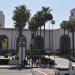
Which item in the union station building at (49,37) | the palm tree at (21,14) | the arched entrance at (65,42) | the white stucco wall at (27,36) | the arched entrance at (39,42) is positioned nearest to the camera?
the palm tree at (21,14)

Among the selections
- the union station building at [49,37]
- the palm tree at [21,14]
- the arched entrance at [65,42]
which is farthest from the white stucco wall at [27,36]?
the palm tree at [21,14]

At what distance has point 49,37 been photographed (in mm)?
119938

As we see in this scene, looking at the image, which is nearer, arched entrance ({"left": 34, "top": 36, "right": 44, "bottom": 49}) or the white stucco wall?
the white stucco wall

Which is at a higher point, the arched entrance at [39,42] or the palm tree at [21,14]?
the palm tree at [21,14]

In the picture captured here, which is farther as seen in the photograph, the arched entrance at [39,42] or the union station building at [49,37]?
the arched entrance at [39,42]

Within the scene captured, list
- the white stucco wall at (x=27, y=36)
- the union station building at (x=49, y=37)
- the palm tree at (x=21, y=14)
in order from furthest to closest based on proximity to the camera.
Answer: the union station building at (x=49, y=37)
the white stucco wall at (x=27, y=36)
the palm tree at (x=21, y=14)

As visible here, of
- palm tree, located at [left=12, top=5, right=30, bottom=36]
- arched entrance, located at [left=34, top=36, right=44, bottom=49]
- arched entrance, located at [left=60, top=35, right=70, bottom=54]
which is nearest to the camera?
palm tree, located at [left=12, top=5, right=30, bottom=36]

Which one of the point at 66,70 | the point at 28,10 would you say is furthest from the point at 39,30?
the point at 66,70

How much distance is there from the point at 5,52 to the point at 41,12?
1800 centimetres

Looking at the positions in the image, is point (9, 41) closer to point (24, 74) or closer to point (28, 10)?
point (28, 10)

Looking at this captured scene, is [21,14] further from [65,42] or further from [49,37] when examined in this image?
[65,42]

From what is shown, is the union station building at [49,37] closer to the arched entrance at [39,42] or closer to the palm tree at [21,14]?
the arched entrance at [39,42]

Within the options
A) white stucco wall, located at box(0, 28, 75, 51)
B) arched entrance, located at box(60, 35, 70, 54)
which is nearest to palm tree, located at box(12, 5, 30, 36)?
white stucco wall, located at box(0, 28, 75, 51)

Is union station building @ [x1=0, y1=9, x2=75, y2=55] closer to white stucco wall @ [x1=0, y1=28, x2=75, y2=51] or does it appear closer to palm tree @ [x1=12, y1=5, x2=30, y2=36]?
white stucco wall @ [x1=0, y1=28, x2=75, y2=51]
